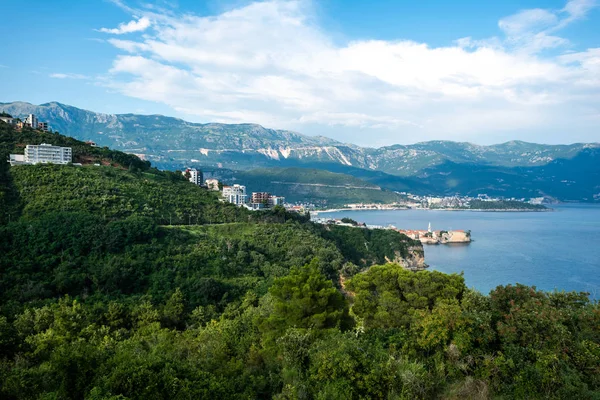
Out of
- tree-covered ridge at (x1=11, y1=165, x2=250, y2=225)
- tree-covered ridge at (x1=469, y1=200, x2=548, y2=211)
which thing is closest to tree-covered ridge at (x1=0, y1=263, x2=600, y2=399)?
tree-covered ridge at (x1=11, y1=165, x2=250, y2=225)

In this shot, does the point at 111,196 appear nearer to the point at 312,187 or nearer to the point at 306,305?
the point at 306,305

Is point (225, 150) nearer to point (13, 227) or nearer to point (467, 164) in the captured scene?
point (467, 164)

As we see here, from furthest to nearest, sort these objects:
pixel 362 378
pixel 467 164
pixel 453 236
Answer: pixel 467 164 < pixel 453 236 < pixel 362 378

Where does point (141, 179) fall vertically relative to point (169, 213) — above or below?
above

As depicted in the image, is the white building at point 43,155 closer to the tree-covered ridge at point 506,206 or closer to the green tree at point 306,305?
the green tree at point 306,305

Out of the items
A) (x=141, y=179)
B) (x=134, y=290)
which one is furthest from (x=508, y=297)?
(x=141, y=179)

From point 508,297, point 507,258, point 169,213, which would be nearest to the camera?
point 508,297

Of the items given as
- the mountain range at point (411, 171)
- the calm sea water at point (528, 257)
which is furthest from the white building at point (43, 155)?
the mountain range at point (411, 171)
